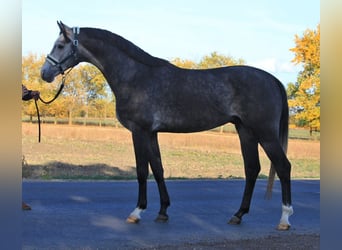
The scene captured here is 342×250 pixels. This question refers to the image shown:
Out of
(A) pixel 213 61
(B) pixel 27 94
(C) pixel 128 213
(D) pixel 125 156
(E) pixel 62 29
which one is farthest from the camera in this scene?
(A) pixel 213 61

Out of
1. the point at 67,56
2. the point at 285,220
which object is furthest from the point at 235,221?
the point at 67,56

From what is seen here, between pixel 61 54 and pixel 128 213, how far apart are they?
2390mm

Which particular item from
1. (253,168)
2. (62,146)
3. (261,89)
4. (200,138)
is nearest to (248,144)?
(253,168)

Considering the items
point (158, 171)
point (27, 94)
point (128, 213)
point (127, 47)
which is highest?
point (127, 47)

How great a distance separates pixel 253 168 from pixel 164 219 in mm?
1361

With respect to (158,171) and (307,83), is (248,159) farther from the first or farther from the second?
(307,83)

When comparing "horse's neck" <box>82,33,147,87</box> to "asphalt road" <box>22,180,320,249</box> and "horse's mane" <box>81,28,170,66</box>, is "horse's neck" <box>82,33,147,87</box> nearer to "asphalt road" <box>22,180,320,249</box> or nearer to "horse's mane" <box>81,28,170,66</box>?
"horse's mane" <box>81,28,170,66</box>

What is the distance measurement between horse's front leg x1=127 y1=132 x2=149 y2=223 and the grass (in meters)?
6.22

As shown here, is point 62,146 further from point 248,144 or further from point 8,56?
point 8,56

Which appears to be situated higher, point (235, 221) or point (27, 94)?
point (27, 94)

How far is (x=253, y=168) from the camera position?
22.2 feet

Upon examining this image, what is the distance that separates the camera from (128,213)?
280 inches

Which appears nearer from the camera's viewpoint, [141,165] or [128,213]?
[141,165]

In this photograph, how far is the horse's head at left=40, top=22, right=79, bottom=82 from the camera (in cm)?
618
